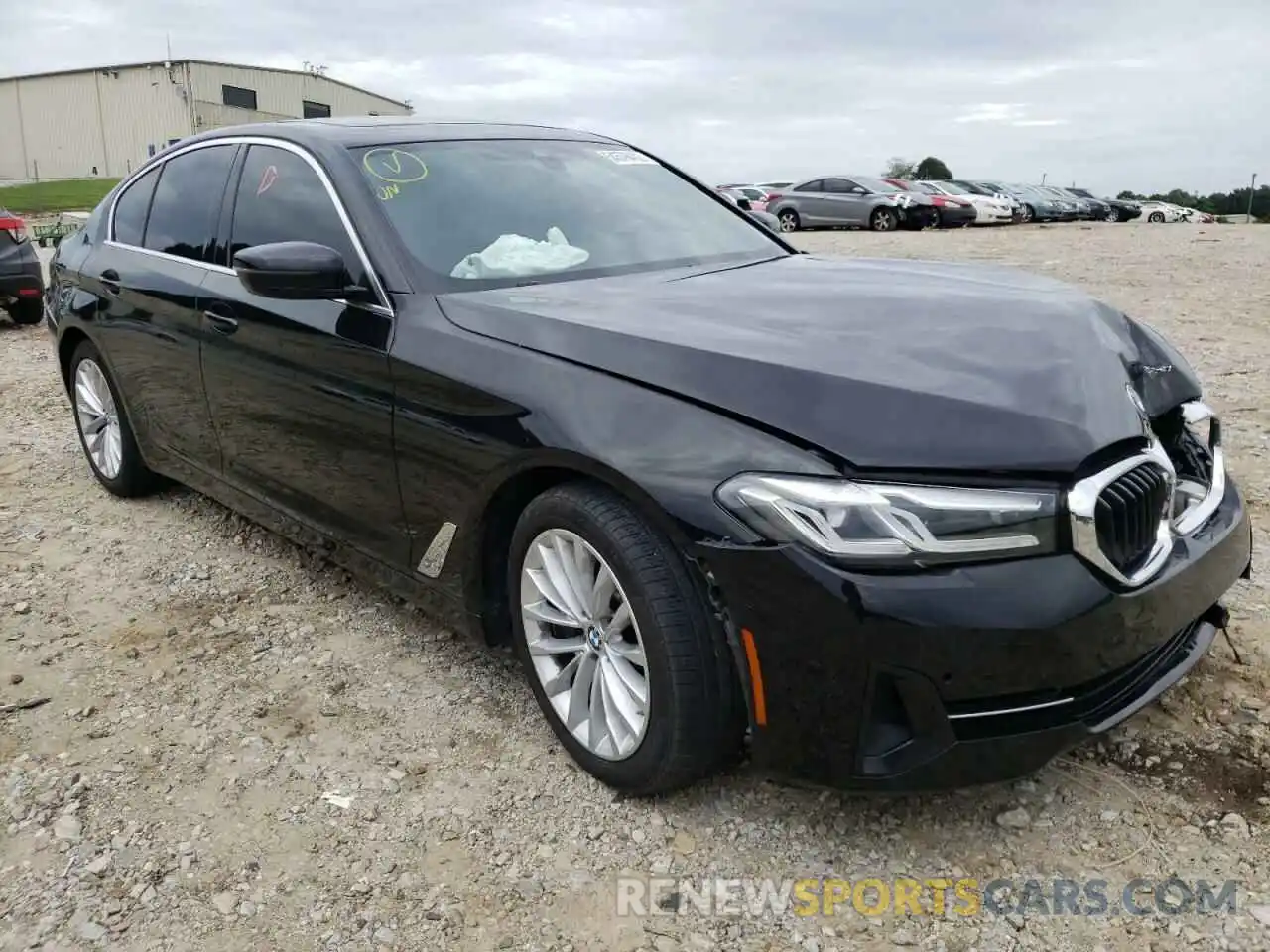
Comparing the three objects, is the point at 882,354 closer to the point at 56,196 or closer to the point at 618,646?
the point at 618,646

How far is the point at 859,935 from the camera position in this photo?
81.1 inches

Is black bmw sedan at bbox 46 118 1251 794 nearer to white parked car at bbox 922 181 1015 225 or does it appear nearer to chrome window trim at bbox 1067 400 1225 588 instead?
chrome window trim at bbox 1067 400 1225 588

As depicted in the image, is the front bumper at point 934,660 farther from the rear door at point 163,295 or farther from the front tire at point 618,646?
the rear door at point 163,295

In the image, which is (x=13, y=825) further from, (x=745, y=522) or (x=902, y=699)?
(x=902, y=699)

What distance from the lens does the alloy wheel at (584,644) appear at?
92.8 inches

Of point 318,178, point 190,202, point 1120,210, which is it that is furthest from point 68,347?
point 1120,210

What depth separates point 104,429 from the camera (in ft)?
15.8

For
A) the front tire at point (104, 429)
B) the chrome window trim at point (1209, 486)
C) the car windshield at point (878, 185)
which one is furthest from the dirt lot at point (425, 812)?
the car windshield at point (878, 185)

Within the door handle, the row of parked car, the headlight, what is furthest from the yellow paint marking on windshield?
the row of parked car

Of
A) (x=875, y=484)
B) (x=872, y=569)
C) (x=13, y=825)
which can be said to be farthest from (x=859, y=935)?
(x=13, y=825)

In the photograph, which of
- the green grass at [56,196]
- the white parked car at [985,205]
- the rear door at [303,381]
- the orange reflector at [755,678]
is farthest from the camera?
the green grass at [56,196]

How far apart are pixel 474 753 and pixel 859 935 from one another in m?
1.10

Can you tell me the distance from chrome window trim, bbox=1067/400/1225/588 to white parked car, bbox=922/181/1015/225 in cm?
2555

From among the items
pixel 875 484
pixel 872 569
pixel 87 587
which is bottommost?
pixel 87 587
